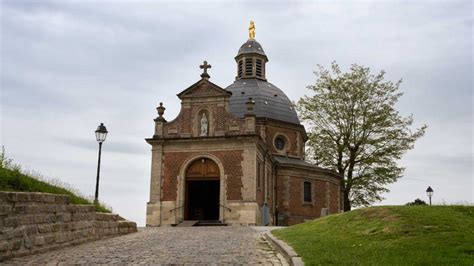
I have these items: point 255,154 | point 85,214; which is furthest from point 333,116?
point 85,214

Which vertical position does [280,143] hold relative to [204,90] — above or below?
below

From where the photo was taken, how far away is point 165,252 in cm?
1275

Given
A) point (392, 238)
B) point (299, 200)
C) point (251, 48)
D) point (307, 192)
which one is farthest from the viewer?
point (251, 48)

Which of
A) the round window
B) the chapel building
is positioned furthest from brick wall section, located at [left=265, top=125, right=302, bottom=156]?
the chapel building

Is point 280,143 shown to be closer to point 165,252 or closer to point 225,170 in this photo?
point 225,170

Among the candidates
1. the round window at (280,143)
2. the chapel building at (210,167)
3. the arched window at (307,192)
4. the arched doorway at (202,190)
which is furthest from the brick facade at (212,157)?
the round window at (280,143)

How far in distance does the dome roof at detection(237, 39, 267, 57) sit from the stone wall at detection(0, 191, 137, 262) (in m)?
30.5

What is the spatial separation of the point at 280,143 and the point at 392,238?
2767 centimetres

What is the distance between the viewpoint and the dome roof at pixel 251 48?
4500 cm

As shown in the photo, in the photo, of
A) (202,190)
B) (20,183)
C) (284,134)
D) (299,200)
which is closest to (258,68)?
(284,134)

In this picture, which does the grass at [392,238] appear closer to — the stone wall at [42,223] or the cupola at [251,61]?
the stone wall at [42,223]

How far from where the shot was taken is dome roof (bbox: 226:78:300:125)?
39875 millimetres

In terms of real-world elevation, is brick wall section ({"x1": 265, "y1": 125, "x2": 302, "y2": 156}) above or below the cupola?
below

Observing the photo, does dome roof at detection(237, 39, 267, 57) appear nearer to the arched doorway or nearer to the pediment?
the pediment
